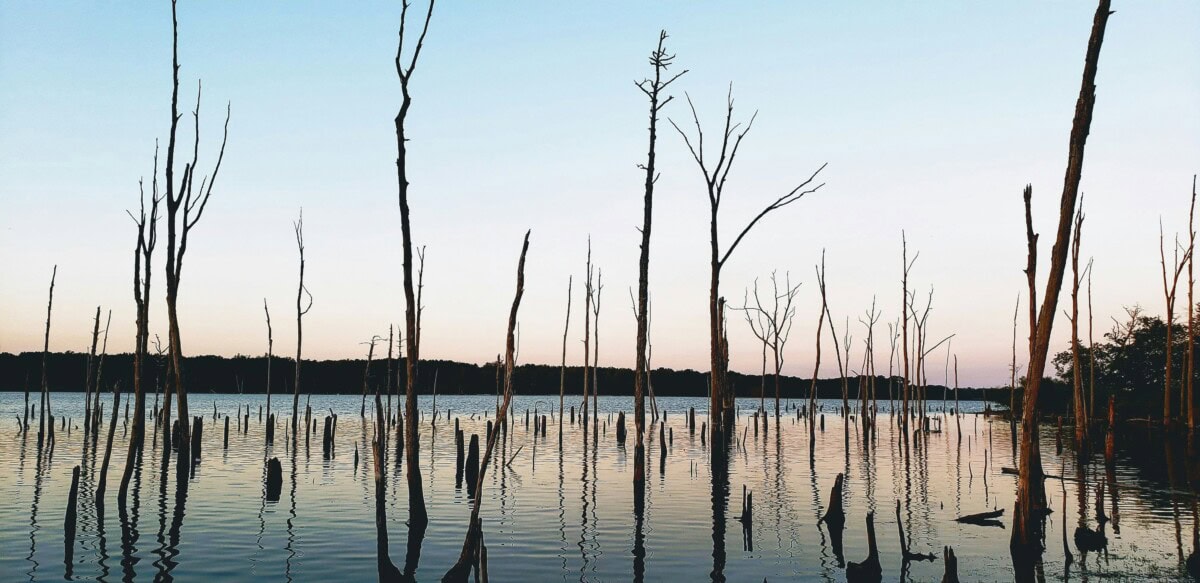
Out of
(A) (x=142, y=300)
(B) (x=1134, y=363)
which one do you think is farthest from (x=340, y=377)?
(A) (x=142, y=300)

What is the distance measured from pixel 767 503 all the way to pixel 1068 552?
256 inches

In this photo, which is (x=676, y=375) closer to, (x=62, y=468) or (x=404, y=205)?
(x=62, y=468)

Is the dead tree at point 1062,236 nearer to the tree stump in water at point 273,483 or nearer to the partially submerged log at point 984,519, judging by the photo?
the partially submerged log at point 984,519

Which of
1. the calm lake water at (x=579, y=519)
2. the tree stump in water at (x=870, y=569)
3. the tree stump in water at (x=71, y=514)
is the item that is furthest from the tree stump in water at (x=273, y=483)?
the tree stump in water at (x=870, y=569)

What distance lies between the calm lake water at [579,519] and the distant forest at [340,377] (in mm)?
78803

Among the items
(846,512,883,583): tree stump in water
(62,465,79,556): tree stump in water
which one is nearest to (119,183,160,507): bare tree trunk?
(62,465,79,556): tree stump in water

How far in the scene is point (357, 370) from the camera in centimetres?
12912

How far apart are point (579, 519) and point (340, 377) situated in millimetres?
120968

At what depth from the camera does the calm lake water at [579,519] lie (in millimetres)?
11547

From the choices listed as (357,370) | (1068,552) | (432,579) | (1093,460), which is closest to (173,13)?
(432,579)

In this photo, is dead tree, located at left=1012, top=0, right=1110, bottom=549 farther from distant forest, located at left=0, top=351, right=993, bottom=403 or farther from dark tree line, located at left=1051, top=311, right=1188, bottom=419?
distant forest, located at left=0, top=351, right=993, bottom=403

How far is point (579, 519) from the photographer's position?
1592cm

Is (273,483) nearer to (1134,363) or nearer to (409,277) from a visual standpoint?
(409,277)

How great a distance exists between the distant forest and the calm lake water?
78.8 metres
